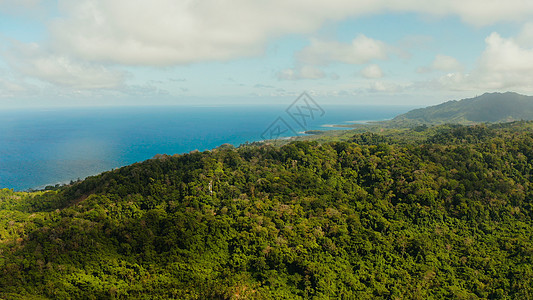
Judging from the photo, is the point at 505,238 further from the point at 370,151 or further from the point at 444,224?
the point at 370,151

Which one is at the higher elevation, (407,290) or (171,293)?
(171,293)

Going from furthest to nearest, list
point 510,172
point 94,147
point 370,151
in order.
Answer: point 94,147, point 370,151, point 510,172

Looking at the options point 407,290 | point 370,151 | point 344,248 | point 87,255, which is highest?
point 370,151

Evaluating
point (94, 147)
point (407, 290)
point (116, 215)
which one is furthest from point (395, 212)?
point (94, 147)
